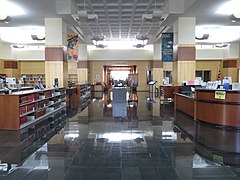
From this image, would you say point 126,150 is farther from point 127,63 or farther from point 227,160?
point 127,63

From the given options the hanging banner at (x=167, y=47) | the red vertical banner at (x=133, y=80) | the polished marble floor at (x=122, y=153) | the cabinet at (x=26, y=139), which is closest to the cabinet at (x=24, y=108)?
the cabinet at (x=26, y=139)

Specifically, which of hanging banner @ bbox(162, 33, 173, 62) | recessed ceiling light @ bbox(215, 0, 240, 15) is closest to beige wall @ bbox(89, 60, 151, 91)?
hanging banner @ bbox(162, 33, 173, 62)

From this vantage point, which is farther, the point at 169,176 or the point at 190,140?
the point at 190,140

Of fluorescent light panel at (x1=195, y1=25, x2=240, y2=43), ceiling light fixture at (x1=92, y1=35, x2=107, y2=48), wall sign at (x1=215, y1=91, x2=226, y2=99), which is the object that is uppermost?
fluorescent light panel at (x1=195, y1=25, x2=240, y2=43)

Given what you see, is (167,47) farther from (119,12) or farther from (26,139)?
(26,139)

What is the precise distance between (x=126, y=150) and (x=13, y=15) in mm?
9838

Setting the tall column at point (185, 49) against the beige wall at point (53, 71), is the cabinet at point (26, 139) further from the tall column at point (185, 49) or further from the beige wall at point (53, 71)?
the tall column at point (185, 49)

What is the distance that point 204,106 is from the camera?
287 inches

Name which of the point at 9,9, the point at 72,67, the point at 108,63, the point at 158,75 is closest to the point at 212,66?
the point at 158,75

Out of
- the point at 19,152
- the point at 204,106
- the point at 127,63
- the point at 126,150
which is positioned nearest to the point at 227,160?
the point at 126,150

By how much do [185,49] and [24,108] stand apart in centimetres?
781

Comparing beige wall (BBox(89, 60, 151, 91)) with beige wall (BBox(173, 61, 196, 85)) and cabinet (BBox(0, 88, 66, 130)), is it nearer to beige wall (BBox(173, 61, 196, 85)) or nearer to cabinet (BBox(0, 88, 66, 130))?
beige wall (BBox(173, 61, 196, 85))

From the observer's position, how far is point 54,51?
1148 centimetres

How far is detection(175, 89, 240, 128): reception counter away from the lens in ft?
21.5
